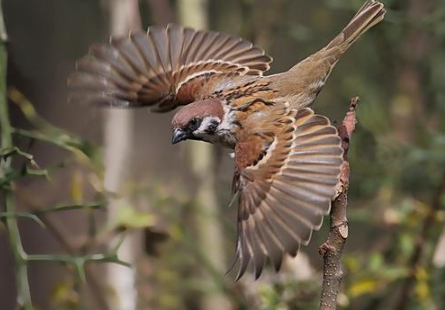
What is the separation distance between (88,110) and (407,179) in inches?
75.0

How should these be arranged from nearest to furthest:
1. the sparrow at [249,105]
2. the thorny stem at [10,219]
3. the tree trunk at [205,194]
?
the thorny stem at [10,219] → the sparrow at [249,105] → the tree trunk at [205,194]

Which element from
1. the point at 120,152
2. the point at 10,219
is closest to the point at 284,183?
the point at 10,219

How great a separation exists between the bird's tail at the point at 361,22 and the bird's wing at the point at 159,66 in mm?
287

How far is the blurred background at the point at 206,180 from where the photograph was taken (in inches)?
131

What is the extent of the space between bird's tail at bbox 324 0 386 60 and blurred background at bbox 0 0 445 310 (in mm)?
174

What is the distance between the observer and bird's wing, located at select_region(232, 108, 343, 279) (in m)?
2.46

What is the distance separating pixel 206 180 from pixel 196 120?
1.10 meters

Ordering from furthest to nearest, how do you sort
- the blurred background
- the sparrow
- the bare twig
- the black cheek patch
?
the blurred background, the black cheek patch, the sparrow, the bare twig

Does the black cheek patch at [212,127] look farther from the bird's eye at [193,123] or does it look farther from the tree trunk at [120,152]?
the tree trunk at [120,152]

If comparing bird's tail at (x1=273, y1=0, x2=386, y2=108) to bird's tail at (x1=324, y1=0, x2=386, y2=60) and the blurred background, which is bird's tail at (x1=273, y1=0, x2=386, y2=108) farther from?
the blurred background

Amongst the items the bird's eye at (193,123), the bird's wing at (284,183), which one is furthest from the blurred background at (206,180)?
the bird's wing at (284,183)

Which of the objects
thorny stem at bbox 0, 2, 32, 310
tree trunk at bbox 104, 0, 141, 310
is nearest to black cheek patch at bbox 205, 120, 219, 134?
thorny stem at bbox 0, 2, 32, 310

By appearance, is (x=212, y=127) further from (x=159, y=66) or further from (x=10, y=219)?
(x=10, y=219)

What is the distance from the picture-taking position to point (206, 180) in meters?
4.07
